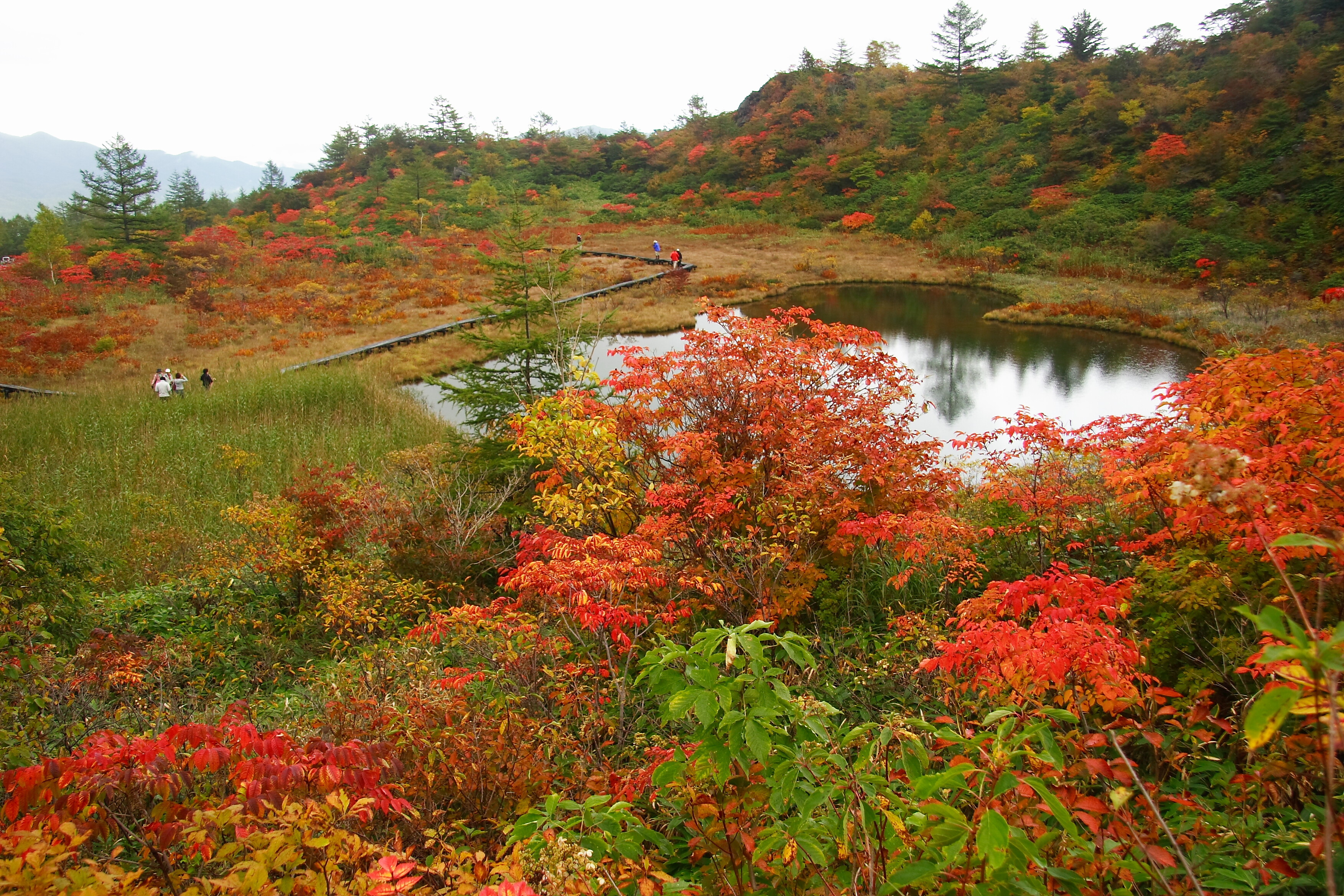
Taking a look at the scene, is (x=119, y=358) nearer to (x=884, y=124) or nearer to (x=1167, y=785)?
(x=1167, y=785)

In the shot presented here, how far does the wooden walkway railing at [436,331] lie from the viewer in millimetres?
13820

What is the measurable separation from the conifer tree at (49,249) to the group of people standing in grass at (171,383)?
47.7ft

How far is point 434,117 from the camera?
46438 mm

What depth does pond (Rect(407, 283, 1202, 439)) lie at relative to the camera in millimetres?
11211

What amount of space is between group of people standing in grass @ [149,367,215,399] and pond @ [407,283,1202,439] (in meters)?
3.67

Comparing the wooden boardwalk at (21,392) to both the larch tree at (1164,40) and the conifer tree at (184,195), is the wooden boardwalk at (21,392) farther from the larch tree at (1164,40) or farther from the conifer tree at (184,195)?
the larch tree at (1164,40)

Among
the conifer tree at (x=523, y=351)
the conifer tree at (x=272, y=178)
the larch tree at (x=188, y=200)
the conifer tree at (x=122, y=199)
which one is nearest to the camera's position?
the conifer tree at (x=523, y=351)

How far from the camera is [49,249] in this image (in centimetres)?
→ 2314

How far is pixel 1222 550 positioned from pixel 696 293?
62.9 ft

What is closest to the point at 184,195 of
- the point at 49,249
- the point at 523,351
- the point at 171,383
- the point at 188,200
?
the point at 188,200

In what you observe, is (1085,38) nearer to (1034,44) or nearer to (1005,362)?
(1034,44)

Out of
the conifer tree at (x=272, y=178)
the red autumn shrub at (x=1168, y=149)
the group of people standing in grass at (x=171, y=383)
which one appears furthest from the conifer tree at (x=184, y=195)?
the red autumn shrub at (x=1168, y=149)

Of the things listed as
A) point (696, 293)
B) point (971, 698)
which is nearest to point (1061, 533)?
point (971, 698)

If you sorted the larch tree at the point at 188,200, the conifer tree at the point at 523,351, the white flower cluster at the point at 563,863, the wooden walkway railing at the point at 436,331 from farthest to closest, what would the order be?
the larch tree at the point at 188,200 < the wooden walkway railing at the point at 436,331 < the conifer tree at the point at 523,351 < the white flower cluster at the point at 563,863
